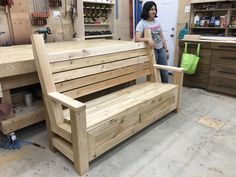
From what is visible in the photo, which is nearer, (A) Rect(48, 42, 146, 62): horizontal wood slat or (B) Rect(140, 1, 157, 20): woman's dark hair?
(A) Rect(48, 42, 146, 62): horizontal wood slat

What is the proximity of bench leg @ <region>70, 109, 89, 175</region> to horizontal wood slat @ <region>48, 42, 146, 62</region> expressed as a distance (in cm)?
60

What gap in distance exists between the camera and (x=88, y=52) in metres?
2.18

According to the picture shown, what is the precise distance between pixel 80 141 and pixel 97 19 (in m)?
3.34

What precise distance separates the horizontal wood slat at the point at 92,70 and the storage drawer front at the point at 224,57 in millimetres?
1525

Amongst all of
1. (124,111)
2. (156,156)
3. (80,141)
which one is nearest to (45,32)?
(124,111)

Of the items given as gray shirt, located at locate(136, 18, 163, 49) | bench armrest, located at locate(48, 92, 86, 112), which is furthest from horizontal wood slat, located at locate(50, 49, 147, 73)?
gray shirt, located at locate(136, 18, 163, 49)

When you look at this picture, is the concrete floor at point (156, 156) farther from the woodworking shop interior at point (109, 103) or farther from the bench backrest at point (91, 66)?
the bench backrest at point (91, 66)

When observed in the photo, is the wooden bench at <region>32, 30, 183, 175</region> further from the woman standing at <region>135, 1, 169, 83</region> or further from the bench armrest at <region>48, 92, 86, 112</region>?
the woman standing at <region>135, 1, 169, 83</region>

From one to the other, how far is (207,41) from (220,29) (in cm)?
71

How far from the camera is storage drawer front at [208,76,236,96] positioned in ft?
11.5

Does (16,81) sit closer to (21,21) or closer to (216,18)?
(21,21)

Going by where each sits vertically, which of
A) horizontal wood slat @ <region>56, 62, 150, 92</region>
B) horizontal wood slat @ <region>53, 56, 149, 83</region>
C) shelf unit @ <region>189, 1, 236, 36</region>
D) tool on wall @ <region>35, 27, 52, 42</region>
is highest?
shelf unit @ <region>189, 1, 236, 36</region>

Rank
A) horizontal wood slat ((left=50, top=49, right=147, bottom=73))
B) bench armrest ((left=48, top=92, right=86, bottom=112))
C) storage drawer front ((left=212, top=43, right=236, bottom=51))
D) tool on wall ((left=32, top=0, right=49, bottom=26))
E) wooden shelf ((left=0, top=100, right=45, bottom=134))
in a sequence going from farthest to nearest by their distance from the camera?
tool on wall ((left=32, top=0, right=49, bottom=26)) → storage drawer front ((left=212, top=43, right=236, bottom=51)) → wooden shelf ((left=0, top=100, right=45, bottom=134)) → horizontal wood slat ((left=50, top=49, right=147, bottom=73)) → bench armrest ((left=48, top=92, right=86, bottom=112))

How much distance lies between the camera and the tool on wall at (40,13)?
137 inches
